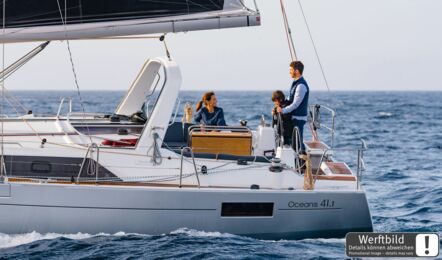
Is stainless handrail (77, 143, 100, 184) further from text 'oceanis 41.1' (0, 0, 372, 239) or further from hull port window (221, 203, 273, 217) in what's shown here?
hull port window (221, 203, 273, 217)

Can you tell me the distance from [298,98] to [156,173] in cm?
236

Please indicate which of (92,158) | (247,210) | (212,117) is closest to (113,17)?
(92,158)

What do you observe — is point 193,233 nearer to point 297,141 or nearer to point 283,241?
point 283,241

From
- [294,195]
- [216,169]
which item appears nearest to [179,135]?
[216,169]

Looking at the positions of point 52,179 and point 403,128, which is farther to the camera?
point 403,128

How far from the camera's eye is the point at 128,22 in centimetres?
1274

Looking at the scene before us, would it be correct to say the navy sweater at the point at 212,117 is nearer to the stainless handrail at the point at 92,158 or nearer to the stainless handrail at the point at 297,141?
the stainless handrail at the point at 297,141

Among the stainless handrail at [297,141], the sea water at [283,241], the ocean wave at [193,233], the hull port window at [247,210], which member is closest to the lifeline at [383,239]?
the sea water at [283,241]

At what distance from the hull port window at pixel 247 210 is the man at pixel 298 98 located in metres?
1.28

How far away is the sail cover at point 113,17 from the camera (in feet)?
40.9

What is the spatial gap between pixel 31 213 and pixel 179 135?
3.11m

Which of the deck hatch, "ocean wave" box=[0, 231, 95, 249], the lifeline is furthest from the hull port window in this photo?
the deck hatch

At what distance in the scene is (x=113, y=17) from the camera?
1277cm

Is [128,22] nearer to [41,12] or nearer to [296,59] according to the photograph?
[41,12]
